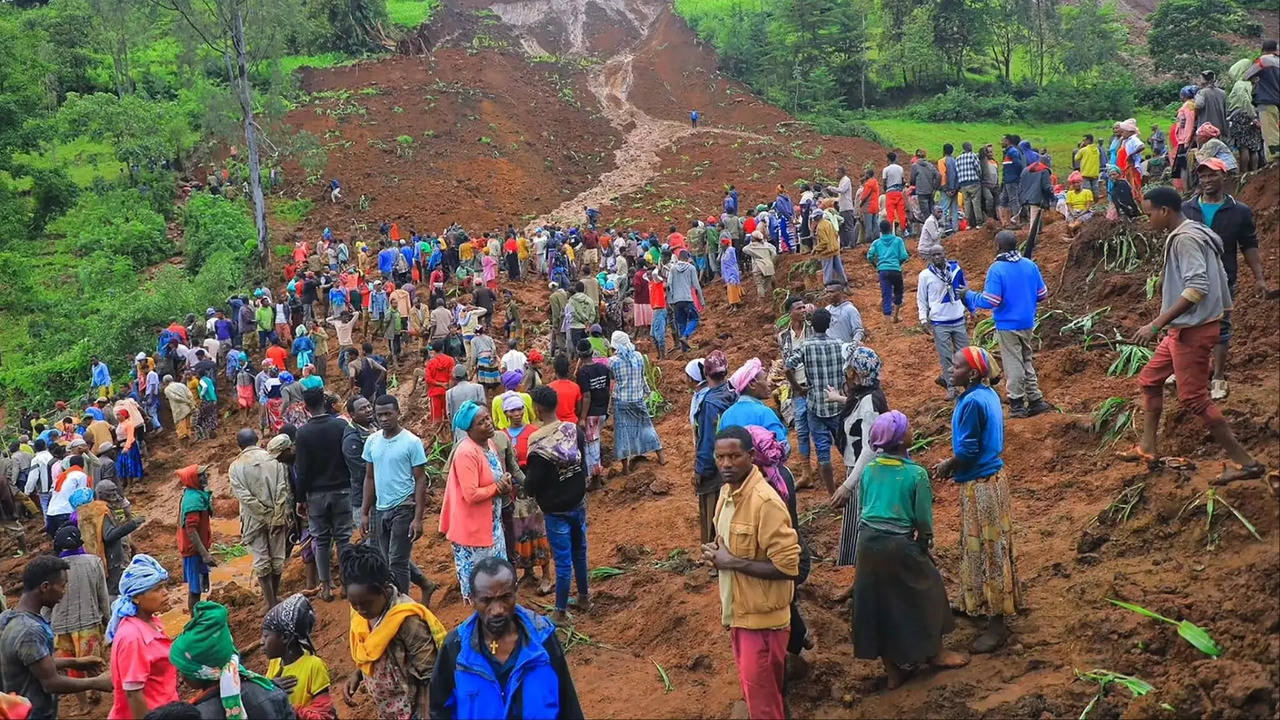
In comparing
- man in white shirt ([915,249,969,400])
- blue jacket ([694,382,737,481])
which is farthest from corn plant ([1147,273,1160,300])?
blue jacket ([694,382,737,481])

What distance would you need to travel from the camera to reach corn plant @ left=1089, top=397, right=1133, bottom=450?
8.34 m

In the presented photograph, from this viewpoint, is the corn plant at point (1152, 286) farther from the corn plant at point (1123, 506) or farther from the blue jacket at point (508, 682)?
the blue jacket at point (508, 682)

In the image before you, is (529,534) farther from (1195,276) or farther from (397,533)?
(1195,276)

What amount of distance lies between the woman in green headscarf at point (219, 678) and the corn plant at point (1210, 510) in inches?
206

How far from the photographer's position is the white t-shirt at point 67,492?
10.8 m

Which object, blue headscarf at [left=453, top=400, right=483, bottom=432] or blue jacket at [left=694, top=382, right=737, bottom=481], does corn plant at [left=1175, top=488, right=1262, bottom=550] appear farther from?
blue headscarf at [left=453, top=400, right=483, bottom=432]

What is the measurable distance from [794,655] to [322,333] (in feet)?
51.1

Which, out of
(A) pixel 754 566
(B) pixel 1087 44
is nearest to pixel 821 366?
(A) pixel 754 566

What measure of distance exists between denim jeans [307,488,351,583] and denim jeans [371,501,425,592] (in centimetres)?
87

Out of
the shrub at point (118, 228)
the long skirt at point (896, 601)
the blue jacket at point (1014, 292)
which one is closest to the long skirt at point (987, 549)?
the long skirt at point (896, 601)

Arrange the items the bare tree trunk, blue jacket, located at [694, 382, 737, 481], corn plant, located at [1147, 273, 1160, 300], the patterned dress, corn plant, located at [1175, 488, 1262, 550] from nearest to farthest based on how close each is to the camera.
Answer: corn plant, located at [1175, 488, 1262, 550] → the patterned dress → blue jacket, located at [694, 382, 737, 481] → corn plant, located at [1147, 273, 1160, 300] → the bare tree trunk

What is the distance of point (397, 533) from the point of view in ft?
24.0

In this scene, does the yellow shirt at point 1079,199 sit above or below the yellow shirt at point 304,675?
above

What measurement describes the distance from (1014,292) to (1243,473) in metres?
3.22
